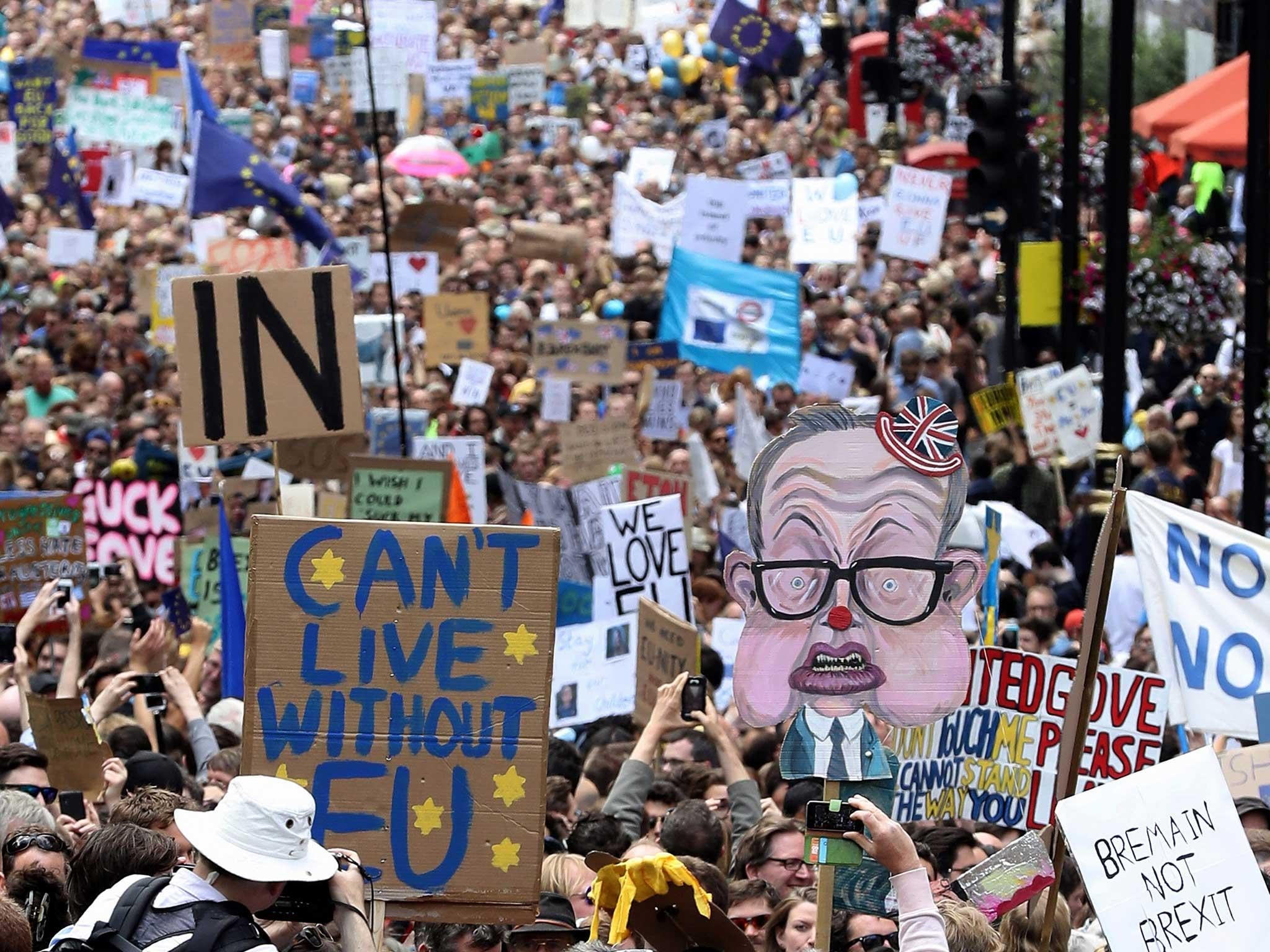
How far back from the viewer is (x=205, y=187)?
53.8 feet

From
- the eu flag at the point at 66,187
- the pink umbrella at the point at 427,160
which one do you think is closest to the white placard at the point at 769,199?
the pink umbrella at the point at 427,160

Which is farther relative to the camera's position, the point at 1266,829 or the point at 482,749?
the point at 1266,829

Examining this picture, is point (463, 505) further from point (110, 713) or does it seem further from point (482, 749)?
point (482, 749)

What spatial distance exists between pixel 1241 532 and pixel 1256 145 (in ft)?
13.2

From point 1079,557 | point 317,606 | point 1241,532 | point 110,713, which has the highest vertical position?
point 317,606

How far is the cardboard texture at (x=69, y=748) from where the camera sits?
271 inches

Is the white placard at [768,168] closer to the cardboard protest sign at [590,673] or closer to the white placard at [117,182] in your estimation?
the white placard at [117,182]

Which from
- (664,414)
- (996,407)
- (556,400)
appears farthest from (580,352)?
(996,407)

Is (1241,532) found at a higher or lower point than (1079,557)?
higher

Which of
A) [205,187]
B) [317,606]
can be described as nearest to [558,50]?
[205,187]

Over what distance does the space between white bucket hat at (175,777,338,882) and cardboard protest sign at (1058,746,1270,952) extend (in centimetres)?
149

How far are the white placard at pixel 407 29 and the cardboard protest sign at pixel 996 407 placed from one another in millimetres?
14345

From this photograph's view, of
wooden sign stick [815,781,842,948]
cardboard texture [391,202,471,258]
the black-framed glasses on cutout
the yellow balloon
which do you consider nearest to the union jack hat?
the black-framed glasses on cutout

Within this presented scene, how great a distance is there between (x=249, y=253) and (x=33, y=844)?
42.4 feet
